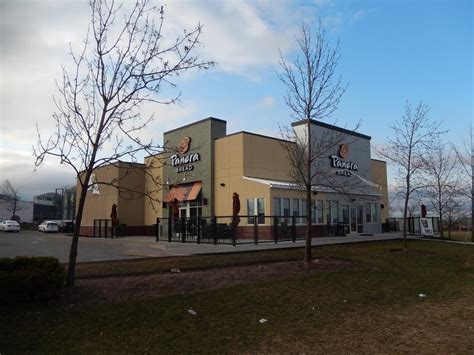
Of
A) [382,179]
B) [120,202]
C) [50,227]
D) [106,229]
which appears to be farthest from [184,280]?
[50,227]

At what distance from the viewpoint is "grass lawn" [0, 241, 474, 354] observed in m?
6.16

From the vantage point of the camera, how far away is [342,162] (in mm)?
35812

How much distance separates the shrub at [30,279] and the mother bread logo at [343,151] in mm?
29832

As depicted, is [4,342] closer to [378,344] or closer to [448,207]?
[378,344]

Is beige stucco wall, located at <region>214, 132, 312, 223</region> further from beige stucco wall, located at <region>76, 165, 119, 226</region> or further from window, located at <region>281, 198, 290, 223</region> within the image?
beige stucco wall, located at <region>76, 165, 119, 226</region>

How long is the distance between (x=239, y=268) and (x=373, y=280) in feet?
11.7

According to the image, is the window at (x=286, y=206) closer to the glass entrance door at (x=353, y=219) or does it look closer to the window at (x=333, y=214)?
the window at (x=333, y=214)

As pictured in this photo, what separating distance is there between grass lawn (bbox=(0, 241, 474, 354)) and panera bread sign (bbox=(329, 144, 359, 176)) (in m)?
23.0

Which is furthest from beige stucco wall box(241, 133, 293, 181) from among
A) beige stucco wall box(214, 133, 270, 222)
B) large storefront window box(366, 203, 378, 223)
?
large storefront window box(366, 203, 378, 223)

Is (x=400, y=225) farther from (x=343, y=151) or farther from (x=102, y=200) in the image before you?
(x=102, y=200)

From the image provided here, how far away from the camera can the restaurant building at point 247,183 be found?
28500 millimetres

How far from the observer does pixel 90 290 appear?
891 cm

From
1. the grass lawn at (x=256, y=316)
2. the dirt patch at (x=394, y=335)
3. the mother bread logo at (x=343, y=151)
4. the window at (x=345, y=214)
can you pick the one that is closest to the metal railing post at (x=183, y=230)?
the grass lawn at (x=256, y=316)

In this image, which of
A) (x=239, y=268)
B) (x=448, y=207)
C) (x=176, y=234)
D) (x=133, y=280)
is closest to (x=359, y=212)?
(x=448, y=207)
